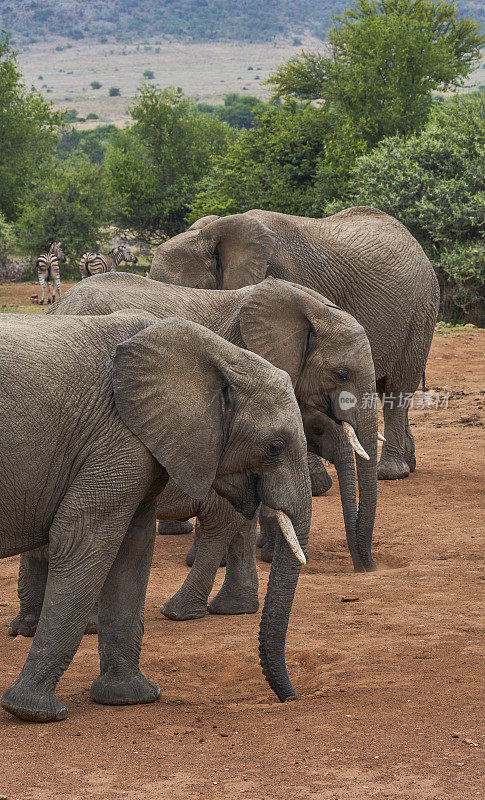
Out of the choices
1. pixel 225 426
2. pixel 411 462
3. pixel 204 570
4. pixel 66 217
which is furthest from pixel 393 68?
pixel 225 426

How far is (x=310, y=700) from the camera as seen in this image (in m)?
4.40

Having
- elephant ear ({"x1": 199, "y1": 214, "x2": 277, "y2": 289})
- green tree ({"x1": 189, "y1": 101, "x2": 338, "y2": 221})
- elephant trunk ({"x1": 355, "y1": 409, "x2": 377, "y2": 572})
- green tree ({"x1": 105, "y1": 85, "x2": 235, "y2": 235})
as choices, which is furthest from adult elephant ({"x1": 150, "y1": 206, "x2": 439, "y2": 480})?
green tree ({"x1": 105, "y1": 85, "x2": 235, "y2": 235})

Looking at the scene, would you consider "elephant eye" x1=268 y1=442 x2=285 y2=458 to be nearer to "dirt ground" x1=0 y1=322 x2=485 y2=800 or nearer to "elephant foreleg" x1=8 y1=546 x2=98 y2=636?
"dirt ground" x1=0 y1=322 x2=485 y2=800

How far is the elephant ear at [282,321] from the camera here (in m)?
6.14

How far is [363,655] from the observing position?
508cm

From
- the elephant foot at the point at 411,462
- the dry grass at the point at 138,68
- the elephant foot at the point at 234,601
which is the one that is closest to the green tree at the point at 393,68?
the elephant foot at the point at 411,462

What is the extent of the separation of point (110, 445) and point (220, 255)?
4.10 meters

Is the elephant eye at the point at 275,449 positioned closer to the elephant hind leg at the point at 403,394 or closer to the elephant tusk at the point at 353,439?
the elephant tusk at the point at 353,439

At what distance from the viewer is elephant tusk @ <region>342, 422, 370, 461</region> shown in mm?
6686

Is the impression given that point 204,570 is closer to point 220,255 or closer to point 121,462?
point 121,462

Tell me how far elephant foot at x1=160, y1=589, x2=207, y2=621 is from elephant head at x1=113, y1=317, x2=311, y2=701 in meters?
1.57

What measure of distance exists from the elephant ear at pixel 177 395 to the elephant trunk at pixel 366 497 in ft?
9.34

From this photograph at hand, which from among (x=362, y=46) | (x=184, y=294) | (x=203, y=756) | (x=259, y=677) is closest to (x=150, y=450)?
(x=203, y=756)

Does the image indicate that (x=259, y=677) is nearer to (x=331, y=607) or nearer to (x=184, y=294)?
(x=331, y=607)
